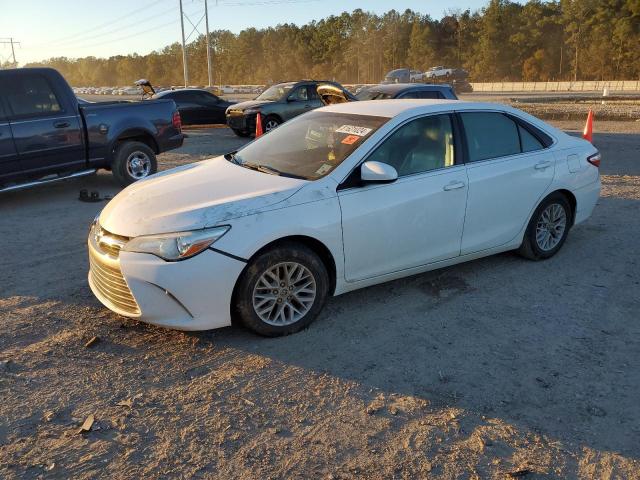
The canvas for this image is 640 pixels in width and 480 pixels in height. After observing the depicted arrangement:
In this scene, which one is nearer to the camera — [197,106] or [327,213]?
[327,213]

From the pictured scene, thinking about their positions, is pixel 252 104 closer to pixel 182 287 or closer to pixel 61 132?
pixel 61 132

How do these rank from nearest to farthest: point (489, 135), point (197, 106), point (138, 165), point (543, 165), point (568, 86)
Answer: point (489, 135), point (543, 165), point (138, 165), point (197, 106), point (568, 86)

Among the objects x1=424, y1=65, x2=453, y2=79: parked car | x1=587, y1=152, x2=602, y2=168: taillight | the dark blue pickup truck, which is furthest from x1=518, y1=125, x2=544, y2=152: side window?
x1=424, y1=65, x2=453, y2=79: parked car

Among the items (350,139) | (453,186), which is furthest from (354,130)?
(453,186)

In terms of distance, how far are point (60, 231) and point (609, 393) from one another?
20.0 feet

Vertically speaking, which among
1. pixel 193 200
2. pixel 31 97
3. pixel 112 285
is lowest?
pixel 112 285

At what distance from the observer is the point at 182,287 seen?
372 centimetres

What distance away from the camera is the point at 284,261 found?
4.00 meters

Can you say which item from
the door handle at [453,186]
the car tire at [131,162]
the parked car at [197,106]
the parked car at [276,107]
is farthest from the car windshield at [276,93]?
the door handle at [453,186]

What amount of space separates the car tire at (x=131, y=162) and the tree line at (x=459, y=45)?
7261 centimetres

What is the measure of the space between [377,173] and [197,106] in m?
16.4

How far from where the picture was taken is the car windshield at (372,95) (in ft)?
44.2

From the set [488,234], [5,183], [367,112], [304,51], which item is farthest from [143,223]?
[304,51]

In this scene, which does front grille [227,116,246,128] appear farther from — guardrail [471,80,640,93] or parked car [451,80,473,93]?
guardrail [471,80,640,93]
